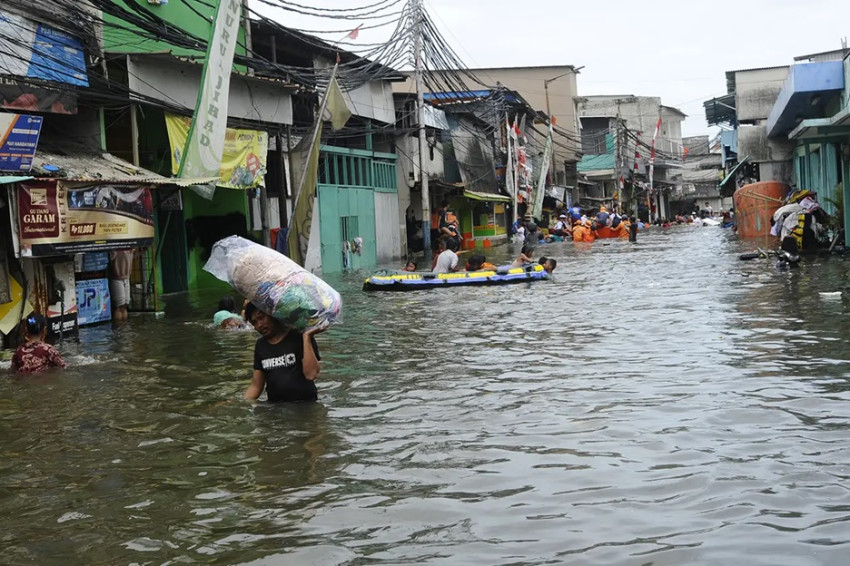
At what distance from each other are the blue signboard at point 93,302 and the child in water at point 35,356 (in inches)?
166

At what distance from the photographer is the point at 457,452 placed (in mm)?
6746

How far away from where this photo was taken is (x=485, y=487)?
19.1 feet

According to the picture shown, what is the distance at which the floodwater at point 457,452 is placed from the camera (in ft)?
16.2

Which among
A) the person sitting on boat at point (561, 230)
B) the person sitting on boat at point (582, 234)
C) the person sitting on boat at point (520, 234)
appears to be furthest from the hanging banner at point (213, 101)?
the person sitting on boat at point (561, 230)

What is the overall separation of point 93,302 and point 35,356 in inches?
204

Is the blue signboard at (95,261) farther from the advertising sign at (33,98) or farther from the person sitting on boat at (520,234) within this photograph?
the person sitting on boat at (520,234)

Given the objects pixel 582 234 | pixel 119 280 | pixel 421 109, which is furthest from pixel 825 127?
pixel 582 234

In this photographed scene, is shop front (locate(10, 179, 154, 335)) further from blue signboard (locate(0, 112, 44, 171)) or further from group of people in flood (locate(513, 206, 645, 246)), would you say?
group of people in flood (locate(513, 206, 645, 246))

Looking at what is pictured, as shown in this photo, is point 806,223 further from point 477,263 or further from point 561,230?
point 561,230

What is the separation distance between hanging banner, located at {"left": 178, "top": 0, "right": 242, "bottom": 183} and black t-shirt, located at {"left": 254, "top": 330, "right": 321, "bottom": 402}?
727 centimetres

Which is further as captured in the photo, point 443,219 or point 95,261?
point 443,219

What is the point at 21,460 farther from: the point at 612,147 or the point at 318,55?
the point at 612,147

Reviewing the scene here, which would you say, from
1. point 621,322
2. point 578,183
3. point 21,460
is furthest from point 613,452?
point 578,183

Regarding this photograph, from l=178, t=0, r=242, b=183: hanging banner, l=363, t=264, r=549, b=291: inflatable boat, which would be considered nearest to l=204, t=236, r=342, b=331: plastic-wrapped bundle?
l=178, t=0, r=242, b=183: hanging banner
